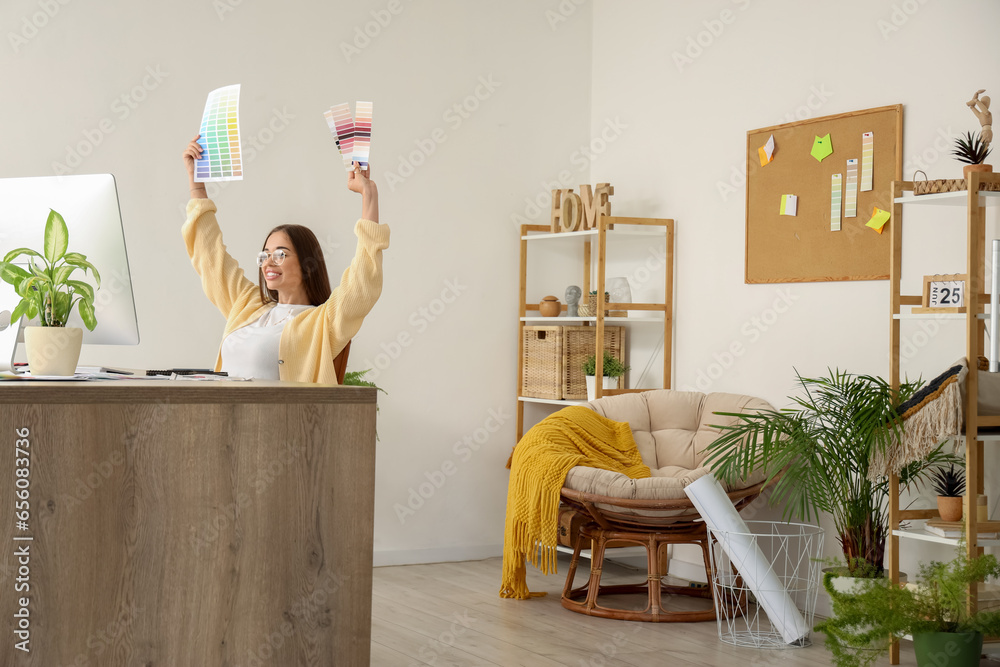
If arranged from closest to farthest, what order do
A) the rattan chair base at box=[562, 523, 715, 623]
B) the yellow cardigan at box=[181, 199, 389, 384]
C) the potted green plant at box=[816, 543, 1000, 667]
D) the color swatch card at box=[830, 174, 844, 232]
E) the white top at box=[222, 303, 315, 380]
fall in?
the yellow cardigan at box=[181, 199, 389, 384] → the white top at box=[222, 303, 315, 380] → the potted green plant at box=[816, 543, 1000, 667] → the rattan chair base at box=[562, 523, 715, 623] → the color swatch card at box=[830, 174, 844, 232]

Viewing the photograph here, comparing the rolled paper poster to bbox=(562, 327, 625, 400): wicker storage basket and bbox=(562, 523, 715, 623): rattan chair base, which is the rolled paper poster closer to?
bbox=(562, 523, 715, 623): rattan chair base

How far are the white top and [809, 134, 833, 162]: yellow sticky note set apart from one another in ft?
7.39

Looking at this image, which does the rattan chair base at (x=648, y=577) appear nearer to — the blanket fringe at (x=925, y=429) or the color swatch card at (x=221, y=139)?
the blanket fringe at (x=925, y=429)

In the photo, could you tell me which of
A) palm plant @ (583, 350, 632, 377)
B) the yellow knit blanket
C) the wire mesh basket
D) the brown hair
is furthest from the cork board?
the brown hair

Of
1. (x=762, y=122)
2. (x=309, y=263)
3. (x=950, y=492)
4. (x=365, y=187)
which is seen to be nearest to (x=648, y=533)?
(x=950, y=492)

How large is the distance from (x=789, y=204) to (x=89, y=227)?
290 centimetres

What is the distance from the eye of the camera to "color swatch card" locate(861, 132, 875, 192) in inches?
151

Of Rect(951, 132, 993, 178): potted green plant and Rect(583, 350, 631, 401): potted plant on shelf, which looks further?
Rect(583, 350, 631, 401): potted plant on shelf

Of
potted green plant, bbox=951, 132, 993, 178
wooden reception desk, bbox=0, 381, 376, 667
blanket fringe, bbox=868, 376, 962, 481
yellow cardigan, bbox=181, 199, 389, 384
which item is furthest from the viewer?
potted green plant, bbox=951, 132, 993, 178

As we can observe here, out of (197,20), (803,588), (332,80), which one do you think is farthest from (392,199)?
(803,588)

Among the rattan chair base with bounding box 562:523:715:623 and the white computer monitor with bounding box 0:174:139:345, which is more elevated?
the white computer monitor with bounding box 0:174:139:345

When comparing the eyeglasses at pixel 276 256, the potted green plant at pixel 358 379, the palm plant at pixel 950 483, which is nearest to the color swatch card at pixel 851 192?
the palm plant at pixel 950 483

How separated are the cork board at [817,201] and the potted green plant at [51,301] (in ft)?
9.47

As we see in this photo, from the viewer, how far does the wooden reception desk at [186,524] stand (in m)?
1.54
